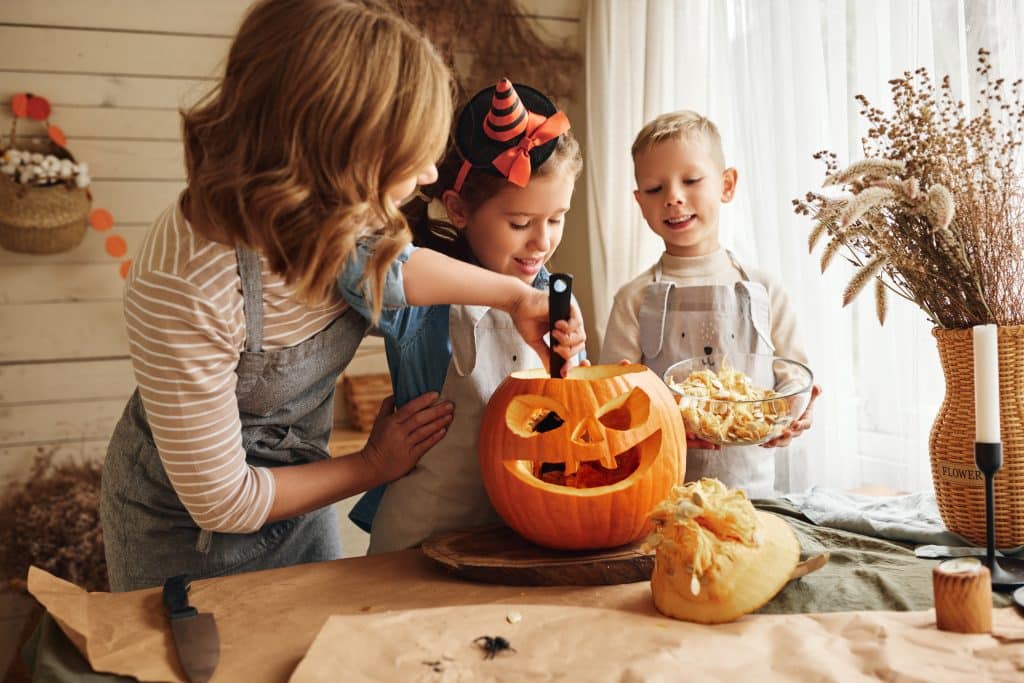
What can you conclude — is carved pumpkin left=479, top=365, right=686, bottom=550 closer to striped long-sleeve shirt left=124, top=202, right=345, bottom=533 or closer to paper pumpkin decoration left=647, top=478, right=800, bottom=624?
paper pumpkin decoration left=647, top=478, right=800, bottom=624

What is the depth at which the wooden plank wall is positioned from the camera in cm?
310

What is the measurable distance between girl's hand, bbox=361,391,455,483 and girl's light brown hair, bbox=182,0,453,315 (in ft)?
0.90

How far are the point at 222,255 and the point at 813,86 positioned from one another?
159 centimetres

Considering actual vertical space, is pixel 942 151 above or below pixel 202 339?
above

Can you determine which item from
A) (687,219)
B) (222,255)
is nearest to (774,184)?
(687,219)

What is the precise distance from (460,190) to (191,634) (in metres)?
0.75

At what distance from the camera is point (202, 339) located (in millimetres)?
971

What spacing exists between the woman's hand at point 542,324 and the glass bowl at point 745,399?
0.17m

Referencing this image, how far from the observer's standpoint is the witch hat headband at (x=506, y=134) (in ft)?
4.06

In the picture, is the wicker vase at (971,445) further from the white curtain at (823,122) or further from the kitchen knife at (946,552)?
the white curtain at (823,122)

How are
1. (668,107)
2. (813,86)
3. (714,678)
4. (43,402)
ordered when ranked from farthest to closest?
(43,402) < (668,107) < (813,86) < (714,678)

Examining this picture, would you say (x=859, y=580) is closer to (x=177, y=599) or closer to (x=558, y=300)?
(x=558, y=300)

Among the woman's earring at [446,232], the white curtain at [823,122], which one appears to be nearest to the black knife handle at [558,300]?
the woman's earring at [446,232]

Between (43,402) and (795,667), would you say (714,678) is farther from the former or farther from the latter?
(43,402)
